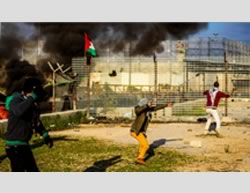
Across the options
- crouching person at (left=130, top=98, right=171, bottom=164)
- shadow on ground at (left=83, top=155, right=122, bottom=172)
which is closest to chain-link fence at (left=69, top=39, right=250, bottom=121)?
shadow on ground at (left=83, top=155, right=122, bottom=172)

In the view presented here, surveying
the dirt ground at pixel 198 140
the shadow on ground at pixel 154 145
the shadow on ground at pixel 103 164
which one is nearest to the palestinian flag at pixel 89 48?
the dirt ground at pixel 198 140

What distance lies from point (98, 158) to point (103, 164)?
1.26 ft

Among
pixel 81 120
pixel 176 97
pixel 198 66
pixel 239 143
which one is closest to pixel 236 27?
pixel 239 143

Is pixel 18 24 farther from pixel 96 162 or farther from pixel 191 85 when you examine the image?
pixel 191 85

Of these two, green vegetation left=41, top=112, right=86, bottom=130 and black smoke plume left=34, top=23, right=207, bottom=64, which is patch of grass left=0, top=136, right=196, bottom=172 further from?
black smoke plume left=34, top=23, right=207, bottom=64

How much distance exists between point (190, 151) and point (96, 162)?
175cm

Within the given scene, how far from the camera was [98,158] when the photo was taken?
7066mm

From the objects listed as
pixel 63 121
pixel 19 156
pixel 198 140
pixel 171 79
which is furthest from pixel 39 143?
pixel 171 79

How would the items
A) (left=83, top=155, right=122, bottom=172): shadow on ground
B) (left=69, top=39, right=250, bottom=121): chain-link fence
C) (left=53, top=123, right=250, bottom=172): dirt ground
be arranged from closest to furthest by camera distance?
(left=83, top=155, right=122, bottom=172): shadow on ground < (left=53, top=123, right=250, bottom=172): dirt ground < (left=69, top=39, right=250, bottom=121): chain-link fence

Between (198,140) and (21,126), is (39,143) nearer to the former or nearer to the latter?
(198,140)

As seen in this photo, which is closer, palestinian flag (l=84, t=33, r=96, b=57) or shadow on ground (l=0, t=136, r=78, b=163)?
shadow on ground (l=0, t=136, r=78, b=163)

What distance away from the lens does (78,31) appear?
9.63 meters

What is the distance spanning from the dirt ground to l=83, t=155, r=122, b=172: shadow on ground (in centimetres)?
106

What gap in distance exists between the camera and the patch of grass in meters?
6.45
